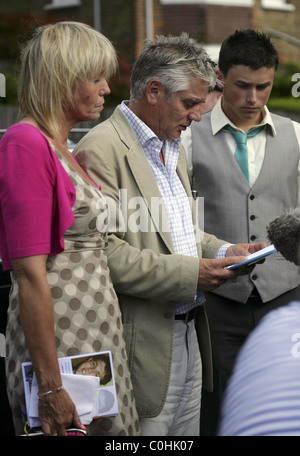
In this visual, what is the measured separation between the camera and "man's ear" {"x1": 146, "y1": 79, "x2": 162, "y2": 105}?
252cm

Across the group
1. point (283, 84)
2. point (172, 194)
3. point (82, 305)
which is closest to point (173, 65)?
point (172, 194)

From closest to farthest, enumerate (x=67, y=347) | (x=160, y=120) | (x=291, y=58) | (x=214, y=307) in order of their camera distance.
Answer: (x=67, y=347), (x=160, y=120), (x=214, y=307), (x=291, y=58)

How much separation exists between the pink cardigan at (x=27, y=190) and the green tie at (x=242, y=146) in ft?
4.57

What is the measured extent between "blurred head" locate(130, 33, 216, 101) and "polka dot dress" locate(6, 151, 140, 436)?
0.58 meters

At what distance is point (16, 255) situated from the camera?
1917 mm

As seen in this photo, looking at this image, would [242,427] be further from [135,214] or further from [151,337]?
[135,214]

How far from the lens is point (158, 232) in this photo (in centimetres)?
242

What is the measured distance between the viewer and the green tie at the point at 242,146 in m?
3.19

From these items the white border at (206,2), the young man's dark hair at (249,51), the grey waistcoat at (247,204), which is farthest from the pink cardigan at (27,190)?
the white border at (206,2)

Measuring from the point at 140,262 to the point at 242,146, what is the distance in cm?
113

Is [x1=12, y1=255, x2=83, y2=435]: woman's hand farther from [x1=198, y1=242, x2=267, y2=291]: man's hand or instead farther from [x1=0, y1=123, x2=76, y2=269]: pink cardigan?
[x1=198, y1=242, x2=267, y2=291]: man's hand

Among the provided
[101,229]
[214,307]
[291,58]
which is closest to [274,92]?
[291,58]
